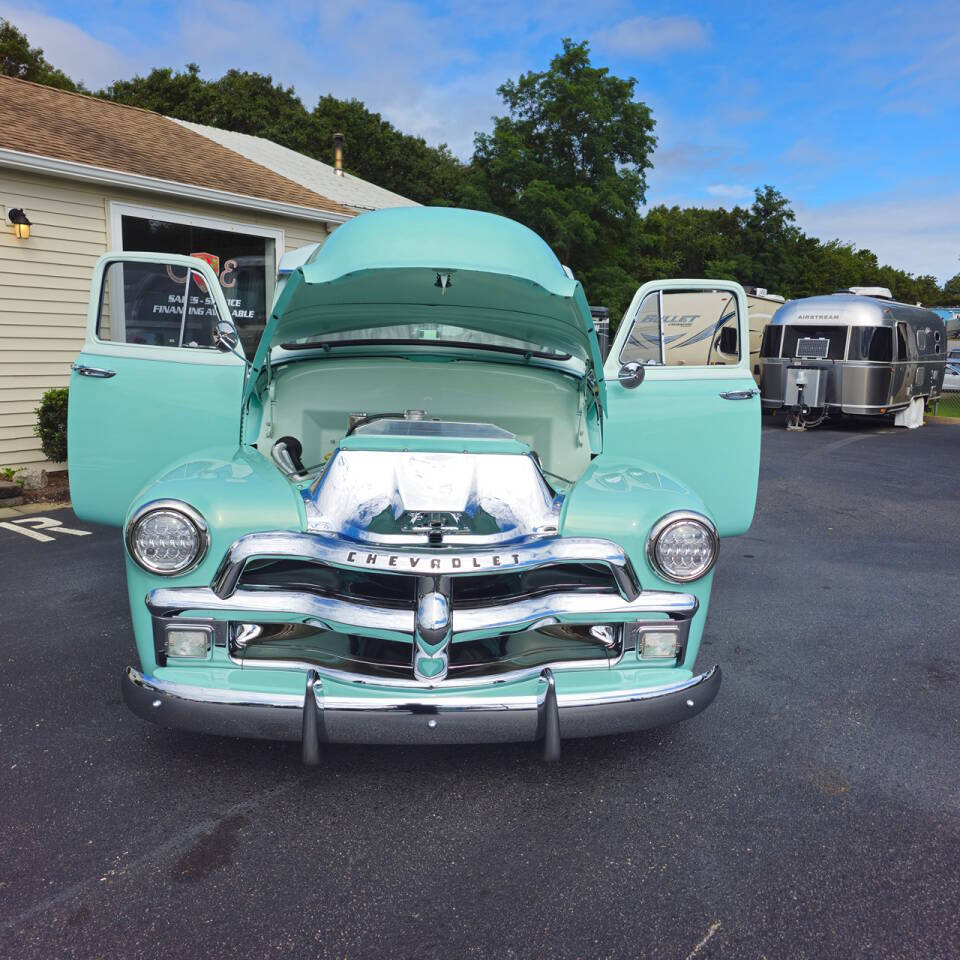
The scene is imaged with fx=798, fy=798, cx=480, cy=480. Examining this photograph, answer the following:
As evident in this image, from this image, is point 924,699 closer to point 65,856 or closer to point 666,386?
point 666,386

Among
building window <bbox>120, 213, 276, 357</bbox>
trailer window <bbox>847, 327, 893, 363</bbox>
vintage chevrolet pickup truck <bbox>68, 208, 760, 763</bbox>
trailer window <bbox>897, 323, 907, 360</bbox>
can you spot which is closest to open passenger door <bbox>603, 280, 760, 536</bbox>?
vintage chevrolet pickup truck <bbox>68, 208, 760, 763</bbox>

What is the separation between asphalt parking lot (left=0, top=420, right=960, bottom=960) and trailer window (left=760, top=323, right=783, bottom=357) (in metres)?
12.2

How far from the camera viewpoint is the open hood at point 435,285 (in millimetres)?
2979

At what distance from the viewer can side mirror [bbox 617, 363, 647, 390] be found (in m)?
3.67

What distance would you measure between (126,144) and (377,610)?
31.0 ft

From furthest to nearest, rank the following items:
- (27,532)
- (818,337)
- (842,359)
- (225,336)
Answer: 1. (818,337)
2. (842,359)
3. (27,532)
4. (225,336)

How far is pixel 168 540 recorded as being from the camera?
8.07 feet

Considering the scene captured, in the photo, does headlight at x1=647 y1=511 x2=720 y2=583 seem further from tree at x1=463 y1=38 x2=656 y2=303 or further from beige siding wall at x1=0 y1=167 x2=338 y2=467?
tree at x1=463 y1=38 x2=656 y2=303

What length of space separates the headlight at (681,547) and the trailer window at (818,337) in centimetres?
1315

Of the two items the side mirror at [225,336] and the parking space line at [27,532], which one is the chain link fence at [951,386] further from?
the side mirror at [225,336]

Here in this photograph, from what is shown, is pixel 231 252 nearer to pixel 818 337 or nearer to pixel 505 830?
pixel 505 830

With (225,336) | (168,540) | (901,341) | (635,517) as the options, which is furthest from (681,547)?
(901,341)

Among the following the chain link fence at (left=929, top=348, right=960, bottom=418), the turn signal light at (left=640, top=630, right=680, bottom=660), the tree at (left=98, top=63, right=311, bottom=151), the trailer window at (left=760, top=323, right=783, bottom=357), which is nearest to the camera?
the turn signal light at (left=640, top=630, right=680, bottom=660)

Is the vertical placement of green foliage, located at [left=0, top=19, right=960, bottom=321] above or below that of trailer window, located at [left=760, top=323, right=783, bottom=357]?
above
